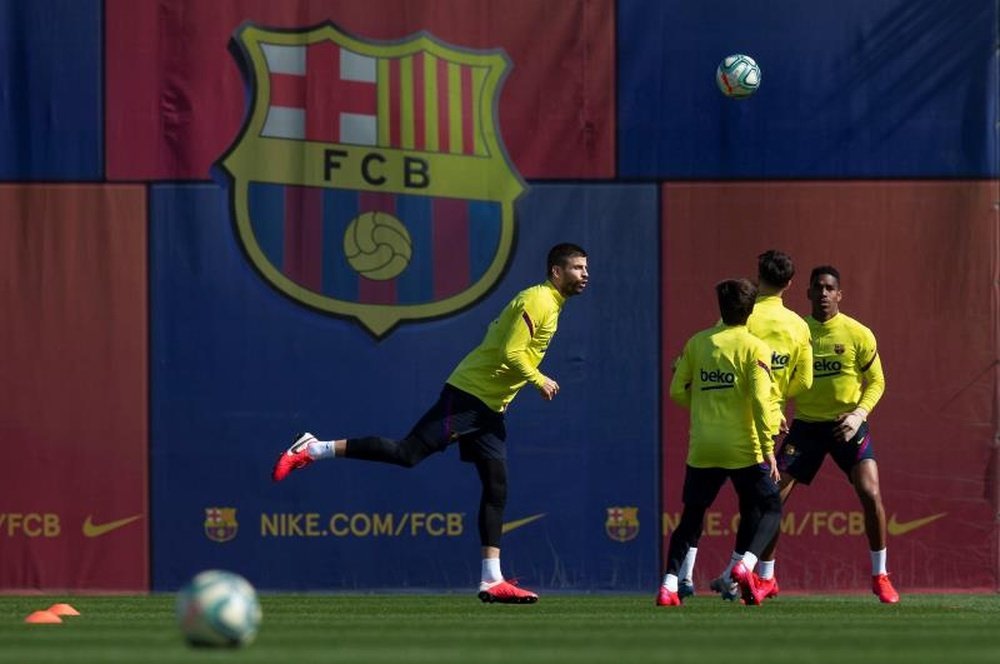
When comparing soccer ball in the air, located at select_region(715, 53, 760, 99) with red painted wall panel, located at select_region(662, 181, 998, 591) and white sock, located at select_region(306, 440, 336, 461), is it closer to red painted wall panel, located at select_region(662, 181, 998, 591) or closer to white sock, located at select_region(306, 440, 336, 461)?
red painted wall panel, located at select_region(662, 181, 998, 591)

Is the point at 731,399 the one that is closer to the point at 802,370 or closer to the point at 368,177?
the point at 802,370

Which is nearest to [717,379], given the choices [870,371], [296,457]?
[870,371]

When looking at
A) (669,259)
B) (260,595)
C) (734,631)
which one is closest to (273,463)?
(260,595)

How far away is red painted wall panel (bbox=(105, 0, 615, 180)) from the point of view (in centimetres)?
1316

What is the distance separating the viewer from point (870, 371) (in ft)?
40.0

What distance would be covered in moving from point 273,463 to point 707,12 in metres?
4.16

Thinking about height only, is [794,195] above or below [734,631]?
above

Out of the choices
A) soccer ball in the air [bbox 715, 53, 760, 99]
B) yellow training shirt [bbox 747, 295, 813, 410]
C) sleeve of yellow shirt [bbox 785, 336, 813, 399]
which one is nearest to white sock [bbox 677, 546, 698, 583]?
yellow training shirt [bbox 747, 295, 813, 410]

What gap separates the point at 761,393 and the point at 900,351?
2640 mm

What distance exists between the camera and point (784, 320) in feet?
38.2

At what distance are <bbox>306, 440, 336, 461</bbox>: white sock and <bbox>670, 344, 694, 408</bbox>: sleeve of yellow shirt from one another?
2.01 m

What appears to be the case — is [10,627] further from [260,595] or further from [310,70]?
[310,70]

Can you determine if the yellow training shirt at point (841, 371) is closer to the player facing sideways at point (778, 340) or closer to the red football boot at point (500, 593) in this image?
the player facing sideways at point (778, 340)

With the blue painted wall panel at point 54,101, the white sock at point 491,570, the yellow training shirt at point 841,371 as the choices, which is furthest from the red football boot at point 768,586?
the blue painted wall panel at point 54,101
